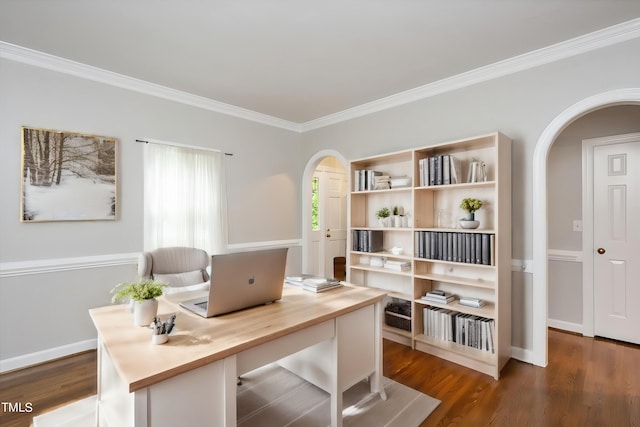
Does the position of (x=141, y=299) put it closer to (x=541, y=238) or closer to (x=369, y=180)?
(x=369, y=180)

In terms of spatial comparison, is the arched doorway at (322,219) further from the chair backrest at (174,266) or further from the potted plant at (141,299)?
the potted plant at (141,299)

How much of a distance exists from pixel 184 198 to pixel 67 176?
3.39 feet

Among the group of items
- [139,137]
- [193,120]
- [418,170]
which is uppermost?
[193,120]

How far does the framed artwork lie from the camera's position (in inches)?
104

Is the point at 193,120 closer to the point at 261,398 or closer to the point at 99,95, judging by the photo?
the point at 99,95

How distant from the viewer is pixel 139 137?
10.6 ft

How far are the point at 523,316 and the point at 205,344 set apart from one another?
270 cm

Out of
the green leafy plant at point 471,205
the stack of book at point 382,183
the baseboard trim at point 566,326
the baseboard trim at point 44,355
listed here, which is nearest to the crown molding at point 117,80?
the stack of book at point 382,183

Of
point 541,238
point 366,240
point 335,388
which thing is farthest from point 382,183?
point 335,388

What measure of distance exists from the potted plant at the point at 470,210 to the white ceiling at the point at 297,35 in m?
1.25

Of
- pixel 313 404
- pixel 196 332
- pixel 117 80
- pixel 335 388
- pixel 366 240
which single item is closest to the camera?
pixel 196 332

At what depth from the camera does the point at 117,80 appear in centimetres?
307

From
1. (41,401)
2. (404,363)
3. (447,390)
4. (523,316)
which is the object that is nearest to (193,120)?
(41,401)

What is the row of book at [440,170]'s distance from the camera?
9.42 ft
